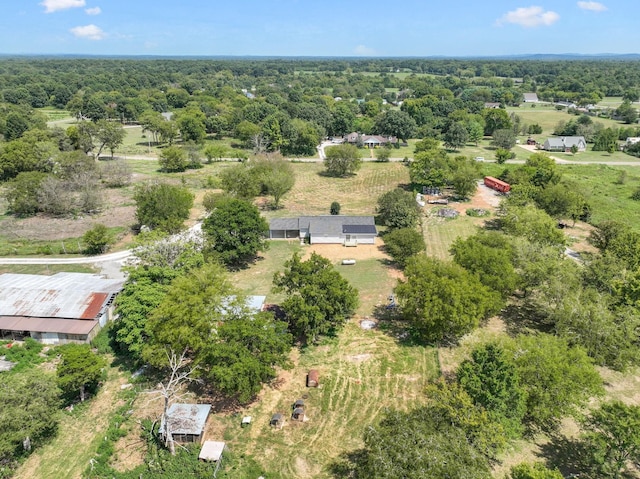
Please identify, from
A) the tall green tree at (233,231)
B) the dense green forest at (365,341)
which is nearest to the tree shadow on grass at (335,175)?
the dense green forest at (365,341)

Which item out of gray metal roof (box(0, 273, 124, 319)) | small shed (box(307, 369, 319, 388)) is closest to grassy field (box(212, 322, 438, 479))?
small shed (box(307, 369, 319, 388))

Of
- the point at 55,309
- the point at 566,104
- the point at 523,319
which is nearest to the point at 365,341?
the point at 523,319

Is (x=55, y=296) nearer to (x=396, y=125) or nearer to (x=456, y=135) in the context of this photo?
(x=456, y=135)

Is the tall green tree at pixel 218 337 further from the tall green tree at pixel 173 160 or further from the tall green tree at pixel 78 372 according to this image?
the tall green tree at pixel 173 160

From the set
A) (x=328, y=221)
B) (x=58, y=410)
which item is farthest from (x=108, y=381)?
(x=328, y=221)

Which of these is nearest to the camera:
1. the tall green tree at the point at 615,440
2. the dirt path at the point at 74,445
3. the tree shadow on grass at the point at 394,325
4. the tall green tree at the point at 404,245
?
the tall green tree at the point at 615,440

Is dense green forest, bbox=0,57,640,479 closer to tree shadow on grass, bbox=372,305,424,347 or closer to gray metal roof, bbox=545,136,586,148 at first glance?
tree shadow on grass, bbox=372,305,424,347

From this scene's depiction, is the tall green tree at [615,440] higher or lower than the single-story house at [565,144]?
lower
